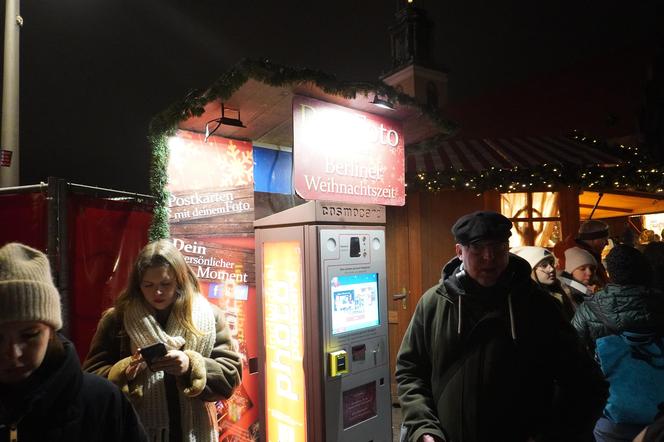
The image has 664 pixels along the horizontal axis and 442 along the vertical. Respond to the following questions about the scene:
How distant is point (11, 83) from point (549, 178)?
6.41 m

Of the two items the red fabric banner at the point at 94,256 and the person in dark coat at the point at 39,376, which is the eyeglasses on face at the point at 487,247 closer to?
the person in dark coat at the point at 39,376

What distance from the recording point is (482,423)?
1982mm

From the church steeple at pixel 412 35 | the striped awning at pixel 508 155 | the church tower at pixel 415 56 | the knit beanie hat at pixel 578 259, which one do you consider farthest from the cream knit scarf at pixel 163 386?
the church steeple at pixel 412 35

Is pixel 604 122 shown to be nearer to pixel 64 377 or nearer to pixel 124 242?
pixel 124 242

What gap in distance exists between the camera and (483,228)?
2.08m

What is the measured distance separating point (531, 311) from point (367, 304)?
182 cm

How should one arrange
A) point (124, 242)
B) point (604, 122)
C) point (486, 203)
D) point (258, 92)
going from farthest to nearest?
point (604, 122) < point (486, 203) < point (124, 242) < point (258, 92)

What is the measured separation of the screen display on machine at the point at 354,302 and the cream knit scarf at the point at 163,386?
1.21 meters

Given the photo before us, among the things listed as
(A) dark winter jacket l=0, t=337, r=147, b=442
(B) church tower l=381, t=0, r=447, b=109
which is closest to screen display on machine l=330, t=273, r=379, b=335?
(A) dark winter jacket l=0, t=337, r=147, b=442

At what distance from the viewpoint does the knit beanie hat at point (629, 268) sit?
2650 millimetres

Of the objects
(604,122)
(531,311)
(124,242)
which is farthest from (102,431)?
(604,122)

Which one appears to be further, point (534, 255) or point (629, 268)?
point (534, 255)

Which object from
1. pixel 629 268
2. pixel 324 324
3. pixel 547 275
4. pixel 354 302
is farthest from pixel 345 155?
pixel 629 268

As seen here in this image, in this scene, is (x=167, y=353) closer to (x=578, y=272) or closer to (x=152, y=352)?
(x=152, y=352)
